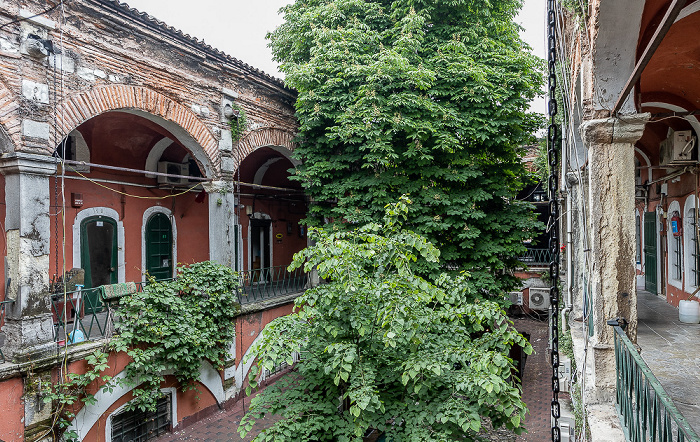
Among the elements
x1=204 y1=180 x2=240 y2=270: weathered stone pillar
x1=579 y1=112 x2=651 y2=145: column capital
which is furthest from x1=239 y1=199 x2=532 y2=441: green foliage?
x1=204 y1=180 x2=240 y2=270: weathered stone pillar

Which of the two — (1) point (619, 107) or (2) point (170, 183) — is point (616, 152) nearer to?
(1) point (619, 107)

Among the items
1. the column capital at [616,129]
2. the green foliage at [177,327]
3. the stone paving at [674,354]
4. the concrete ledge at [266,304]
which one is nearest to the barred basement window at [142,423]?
the green foliage at [177,327]

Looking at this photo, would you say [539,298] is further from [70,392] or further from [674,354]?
[70,392]

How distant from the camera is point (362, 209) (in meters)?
8.95

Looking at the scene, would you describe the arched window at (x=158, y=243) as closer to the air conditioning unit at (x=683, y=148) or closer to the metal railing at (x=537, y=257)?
the air conditioning unit at (x=683, y=148)

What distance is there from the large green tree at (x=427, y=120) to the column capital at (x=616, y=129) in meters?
4.51

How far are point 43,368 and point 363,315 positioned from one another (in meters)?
4.32

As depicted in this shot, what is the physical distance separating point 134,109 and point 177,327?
147 inches

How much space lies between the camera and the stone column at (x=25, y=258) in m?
5.32

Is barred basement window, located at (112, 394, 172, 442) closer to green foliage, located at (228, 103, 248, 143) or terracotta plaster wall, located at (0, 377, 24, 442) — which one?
terracotta plaster wall, located at (0, 377, 24, 442)

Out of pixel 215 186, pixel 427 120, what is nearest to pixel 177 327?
pixel 215 186

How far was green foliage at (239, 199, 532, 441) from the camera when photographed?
12.9 feet

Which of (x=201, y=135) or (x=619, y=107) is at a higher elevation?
(x=201, y=135)

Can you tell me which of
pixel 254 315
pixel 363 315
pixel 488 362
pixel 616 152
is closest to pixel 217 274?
pixel 254 315
